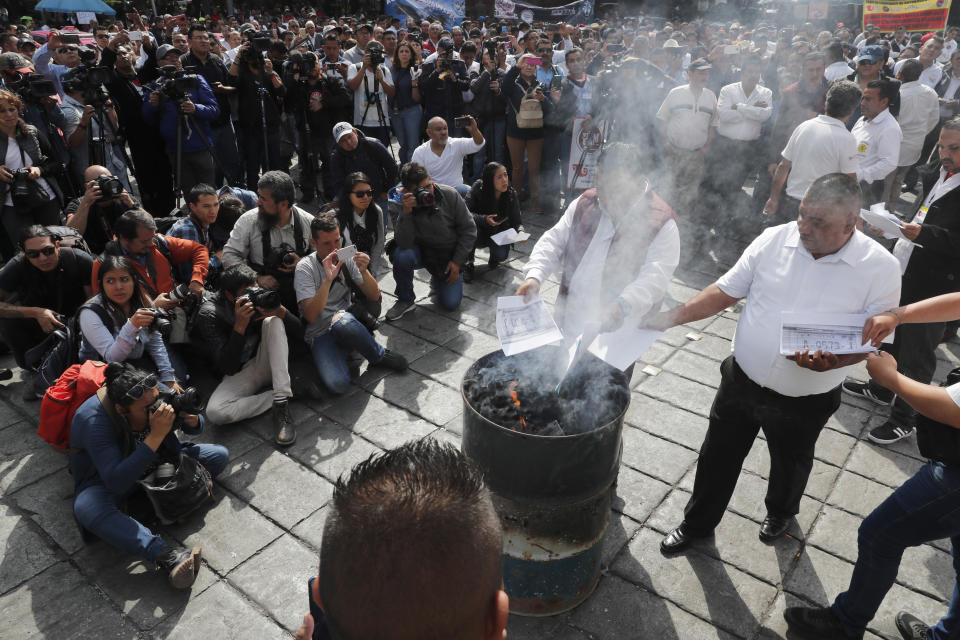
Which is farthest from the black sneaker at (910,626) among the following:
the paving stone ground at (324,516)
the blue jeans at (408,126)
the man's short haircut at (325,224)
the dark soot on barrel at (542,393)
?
the blue jeans at (408,126)

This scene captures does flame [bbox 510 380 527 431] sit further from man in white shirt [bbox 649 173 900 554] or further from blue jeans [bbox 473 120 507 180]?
blue jeans [bbox 473 120 507 180]

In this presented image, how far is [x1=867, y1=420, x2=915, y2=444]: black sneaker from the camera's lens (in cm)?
407

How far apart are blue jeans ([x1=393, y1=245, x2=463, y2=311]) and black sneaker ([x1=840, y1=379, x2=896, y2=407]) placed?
3325mm

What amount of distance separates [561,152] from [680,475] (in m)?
5.77

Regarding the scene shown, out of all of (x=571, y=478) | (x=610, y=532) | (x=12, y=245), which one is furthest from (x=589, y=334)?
(x=12, y=245)

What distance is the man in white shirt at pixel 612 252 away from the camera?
3123mm

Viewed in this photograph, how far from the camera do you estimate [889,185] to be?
7.36m

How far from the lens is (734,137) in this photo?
23.5 feet

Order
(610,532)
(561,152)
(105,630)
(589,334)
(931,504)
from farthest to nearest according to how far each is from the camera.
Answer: (561,152) < (610,532) < (589,334) < (105,630) < (931,504)

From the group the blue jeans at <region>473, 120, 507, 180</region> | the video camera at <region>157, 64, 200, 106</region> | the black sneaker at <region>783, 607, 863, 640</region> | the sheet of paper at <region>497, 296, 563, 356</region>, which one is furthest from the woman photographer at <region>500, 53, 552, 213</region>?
the black sneaker at <region>783, 607, 863, 640</region>

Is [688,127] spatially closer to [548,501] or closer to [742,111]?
[742,111]

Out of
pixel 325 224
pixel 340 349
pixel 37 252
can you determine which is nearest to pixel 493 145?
pixel 325 224

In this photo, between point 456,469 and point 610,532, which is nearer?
point 456,469

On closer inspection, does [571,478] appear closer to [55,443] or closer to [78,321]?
[55,443]
